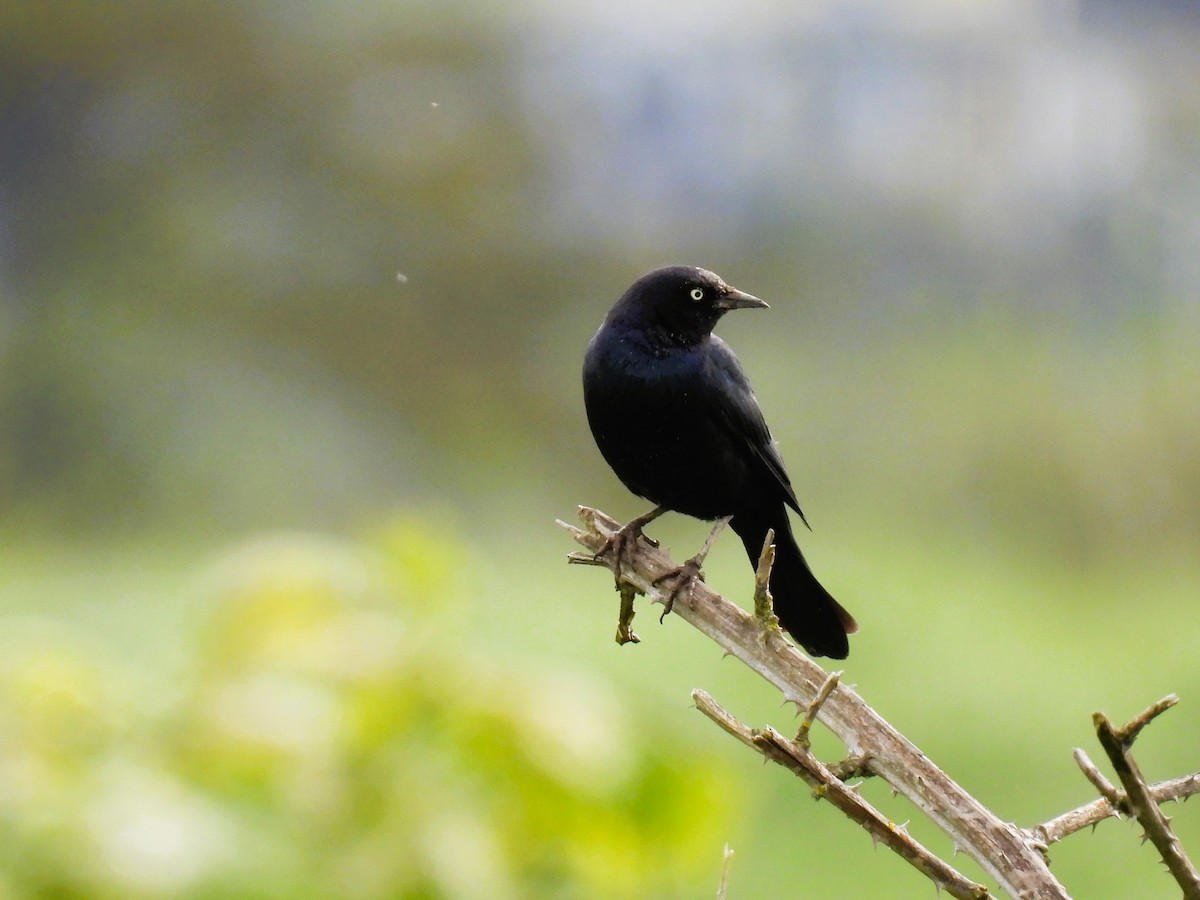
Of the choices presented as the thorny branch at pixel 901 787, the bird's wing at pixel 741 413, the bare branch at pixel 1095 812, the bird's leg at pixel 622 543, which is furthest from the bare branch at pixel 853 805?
the bird's wing at pixel 741 413

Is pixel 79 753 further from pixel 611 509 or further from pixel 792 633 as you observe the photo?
pixel 611 509


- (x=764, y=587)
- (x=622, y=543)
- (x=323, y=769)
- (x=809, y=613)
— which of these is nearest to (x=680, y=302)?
(x=622, y=543)

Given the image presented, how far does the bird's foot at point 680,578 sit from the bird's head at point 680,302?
2.25 feet

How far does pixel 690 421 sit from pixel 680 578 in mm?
619

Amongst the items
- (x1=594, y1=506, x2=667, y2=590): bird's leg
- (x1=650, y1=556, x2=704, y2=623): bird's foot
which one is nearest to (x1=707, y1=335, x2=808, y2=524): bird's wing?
(x1=594, y1=506, x2=667, y2=590): bird's leg

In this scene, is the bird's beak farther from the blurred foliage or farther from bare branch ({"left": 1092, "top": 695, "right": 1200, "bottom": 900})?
bare branch ({"left": 1092, "top": 695, "right": 1200, "bottom": 900})

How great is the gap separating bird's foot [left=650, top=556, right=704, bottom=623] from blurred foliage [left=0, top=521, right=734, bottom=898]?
0.96 m

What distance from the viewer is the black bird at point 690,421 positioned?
305 centimetres

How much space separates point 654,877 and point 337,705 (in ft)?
1.36

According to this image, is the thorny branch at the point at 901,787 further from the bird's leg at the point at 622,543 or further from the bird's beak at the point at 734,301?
the bird's beak at the point at 734,301

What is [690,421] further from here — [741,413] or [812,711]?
[812,711]

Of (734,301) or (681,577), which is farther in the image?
(734,301)

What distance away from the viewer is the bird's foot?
8.31 feet

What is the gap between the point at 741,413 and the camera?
3271 mm
